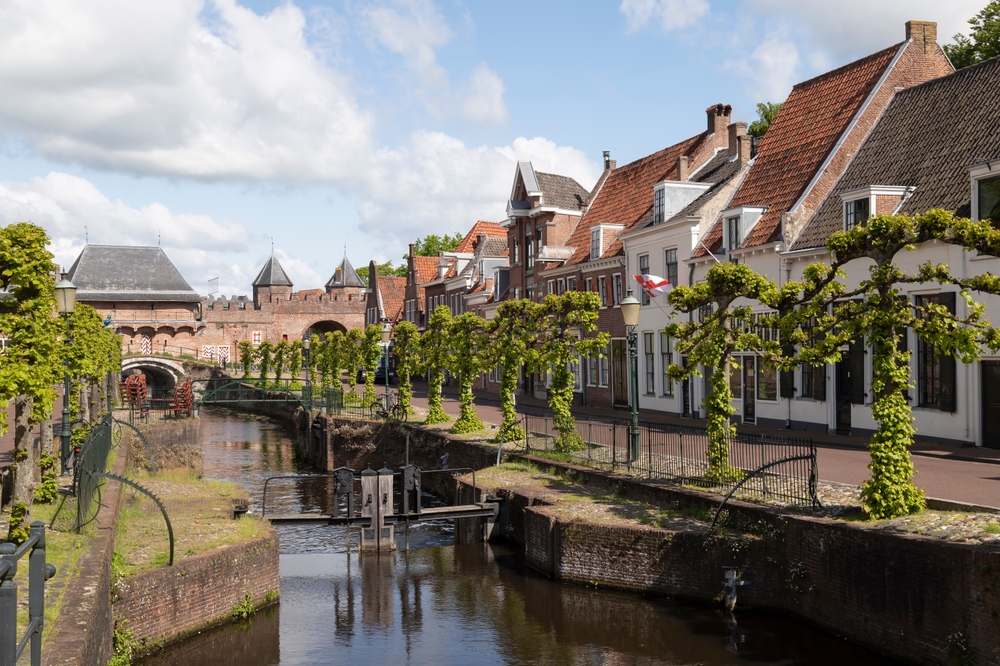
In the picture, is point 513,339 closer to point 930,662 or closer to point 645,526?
point 645,526

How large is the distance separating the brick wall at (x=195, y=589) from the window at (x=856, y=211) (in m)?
16.0

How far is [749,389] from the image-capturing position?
27.6 metres

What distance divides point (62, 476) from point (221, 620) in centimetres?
693

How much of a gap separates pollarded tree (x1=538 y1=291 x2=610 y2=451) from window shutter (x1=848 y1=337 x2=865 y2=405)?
631 cm

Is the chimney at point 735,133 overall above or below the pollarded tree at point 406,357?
above

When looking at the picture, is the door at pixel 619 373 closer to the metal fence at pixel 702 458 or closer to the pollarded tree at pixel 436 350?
the pollarded tree at pixel 436 350

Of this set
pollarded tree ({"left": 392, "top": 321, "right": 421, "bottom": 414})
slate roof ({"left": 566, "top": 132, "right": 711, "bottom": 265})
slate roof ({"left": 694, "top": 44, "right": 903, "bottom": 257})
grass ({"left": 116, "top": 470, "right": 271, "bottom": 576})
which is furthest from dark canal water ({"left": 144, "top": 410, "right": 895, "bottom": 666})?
slate roof ({"left": 566, "top": 132, "right": 711, "bottom": 265})

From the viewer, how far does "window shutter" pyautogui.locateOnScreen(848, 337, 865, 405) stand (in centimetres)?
2302

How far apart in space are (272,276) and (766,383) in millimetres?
68896

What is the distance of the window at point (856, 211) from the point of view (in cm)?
2278

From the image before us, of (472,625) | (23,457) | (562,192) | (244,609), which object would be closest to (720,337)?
(472,625)

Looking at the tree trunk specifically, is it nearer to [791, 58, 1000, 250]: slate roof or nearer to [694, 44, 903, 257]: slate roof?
[791, 58, 1000, 250]: slate roof

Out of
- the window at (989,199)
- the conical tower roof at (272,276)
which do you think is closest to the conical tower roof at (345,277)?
the conical tower roof at (272,276)

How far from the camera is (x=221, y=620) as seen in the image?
14.1m
